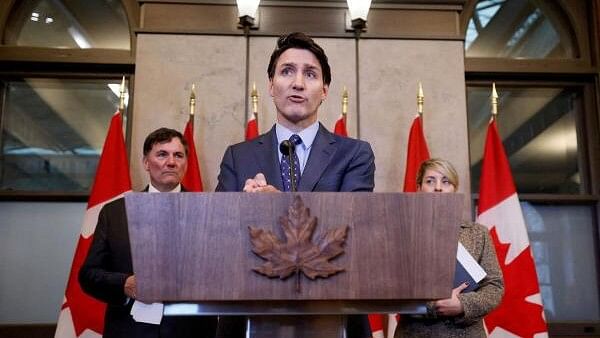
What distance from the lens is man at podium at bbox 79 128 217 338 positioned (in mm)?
2354

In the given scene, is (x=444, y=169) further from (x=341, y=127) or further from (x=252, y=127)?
(x=252, y=127)

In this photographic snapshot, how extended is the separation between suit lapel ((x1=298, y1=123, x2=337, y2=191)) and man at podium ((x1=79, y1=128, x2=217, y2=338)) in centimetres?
95

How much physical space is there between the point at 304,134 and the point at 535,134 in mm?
3089

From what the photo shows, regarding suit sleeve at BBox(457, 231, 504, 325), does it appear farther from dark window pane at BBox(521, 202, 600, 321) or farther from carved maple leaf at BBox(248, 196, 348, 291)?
dark window pane at BBox(521, 202, 600, 321)

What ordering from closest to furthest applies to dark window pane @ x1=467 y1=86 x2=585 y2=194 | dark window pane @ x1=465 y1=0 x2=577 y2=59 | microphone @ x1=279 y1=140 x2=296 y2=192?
microphone @ x1=279 y1=140 x2=296 y2=192, dark window pane @ x1=467 y1=86 x2=585 y2=194, dark window pane @ x1=465 y1=0 x2=577 y2=59

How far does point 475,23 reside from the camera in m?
4.45

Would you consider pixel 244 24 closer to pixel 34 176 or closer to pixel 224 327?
pixel 34 176

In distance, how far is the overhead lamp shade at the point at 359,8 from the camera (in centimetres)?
370

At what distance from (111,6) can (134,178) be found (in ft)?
4.44

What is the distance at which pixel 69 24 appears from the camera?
4.30 meters

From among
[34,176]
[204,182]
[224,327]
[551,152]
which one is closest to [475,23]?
[551,152]

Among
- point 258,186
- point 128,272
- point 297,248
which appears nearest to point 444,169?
point 128,272

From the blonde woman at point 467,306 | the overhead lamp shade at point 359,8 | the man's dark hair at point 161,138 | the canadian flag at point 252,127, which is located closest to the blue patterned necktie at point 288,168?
the blonde woman at point 467,306

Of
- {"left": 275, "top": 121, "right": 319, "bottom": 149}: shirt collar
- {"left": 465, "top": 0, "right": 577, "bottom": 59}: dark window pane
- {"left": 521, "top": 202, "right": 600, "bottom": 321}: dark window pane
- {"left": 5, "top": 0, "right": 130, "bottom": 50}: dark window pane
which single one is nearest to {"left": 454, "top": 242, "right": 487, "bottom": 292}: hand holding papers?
{"left": 275, "top": 121, "right": 319, "bottom": 149}: shirt collar
